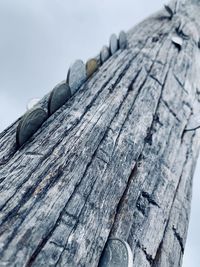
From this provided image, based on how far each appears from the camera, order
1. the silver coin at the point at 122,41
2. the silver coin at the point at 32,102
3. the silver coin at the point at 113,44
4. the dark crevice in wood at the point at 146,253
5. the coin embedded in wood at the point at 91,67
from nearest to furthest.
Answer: the dark crevice in wood at the point at 146,253, the silver coin at the point at 32,102, the coin embedded in wood at the point at 91,67, the silver coin at the point at 113,44, the silver coin at the point at 122,41

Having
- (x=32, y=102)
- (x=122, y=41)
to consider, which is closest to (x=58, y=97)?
(x=32, y=102)

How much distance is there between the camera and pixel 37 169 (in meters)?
2.05

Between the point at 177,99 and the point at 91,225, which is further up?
the point at 177,99

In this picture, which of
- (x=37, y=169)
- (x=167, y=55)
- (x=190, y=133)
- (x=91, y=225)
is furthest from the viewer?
(x=167, y=55)

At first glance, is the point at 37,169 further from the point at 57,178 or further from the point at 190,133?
the point at 190,133

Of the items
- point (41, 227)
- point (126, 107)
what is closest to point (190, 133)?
point (126, 107)

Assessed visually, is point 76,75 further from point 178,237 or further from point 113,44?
point 178,237

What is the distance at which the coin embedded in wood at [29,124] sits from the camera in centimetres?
237

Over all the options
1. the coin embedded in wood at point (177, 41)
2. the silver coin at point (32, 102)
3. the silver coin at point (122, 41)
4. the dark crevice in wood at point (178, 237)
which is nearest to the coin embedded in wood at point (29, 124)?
the silver coin at point (32, 102)

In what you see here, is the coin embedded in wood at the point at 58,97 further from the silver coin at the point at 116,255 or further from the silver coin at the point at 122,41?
the silver coin at the point at 122,41

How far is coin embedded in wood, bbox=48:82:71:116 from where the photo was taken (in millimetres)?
2736

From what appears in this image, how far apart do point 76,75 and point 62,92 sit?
0.36 meters

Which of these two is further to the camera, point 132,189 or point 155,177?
point 155,177

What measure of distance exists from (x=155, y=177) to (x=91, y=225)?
32.7 inches
